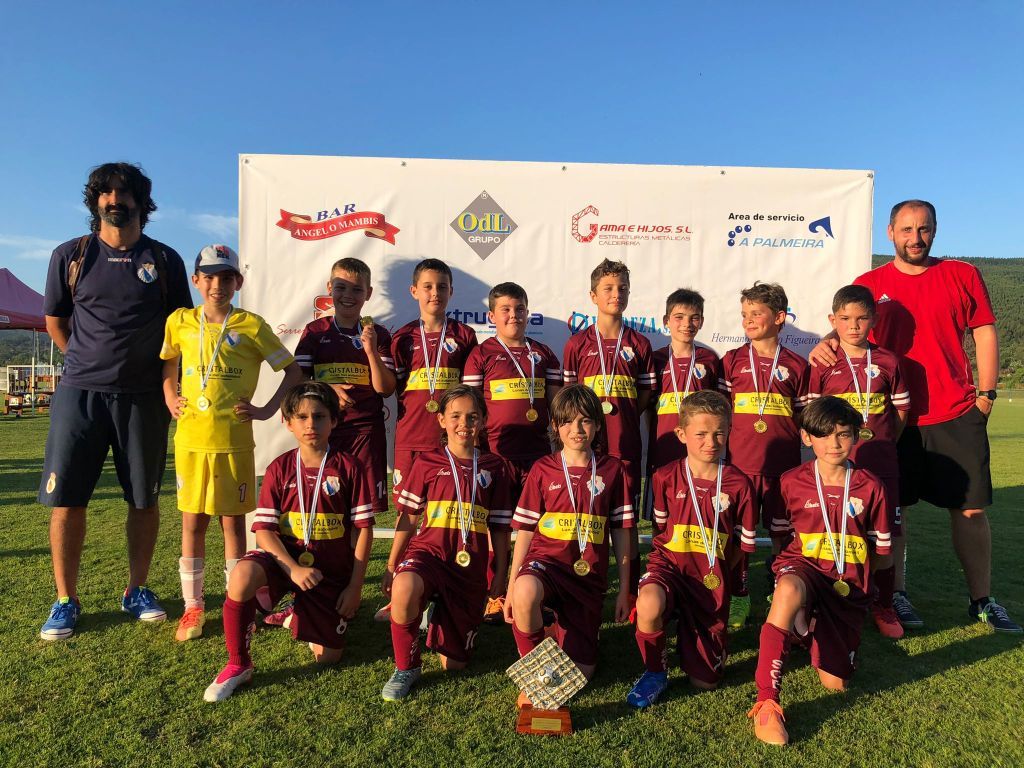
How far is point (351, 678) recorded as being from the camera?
3162mm

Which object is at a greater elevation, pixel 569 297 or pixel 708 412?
pixel 569 297

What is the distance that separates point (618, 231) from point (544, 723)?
3936 mm

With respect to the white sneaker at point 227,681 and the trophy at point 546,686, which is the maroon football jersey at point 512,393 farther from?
the white sneaker at point 227,681

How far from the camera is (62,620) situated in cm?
362

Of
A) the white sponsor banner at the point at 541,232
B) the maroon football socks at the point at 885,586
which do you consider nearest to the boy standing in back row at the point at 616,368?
the white sponsor banner at the point at 541,232

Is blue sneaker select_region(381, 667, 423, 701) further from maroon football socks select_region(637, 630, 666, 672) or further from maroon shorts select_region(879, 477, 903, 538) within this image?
maroon shorts select_region(879, 477, 903, 538)

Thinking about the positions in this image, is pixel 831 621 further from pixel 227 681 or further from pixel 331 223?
pixel 331 223

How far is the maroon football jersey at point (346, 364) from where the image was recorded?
415 cm

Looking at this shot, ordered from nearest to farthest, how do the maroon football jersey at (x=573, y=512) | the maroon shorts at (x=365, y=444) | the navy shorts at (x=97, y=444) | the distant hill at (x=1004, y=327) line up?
the maroon football jersey at (x=573, y=512)
the navy shorts at (x=97, y=444)
the maroon shorts at (x=365, y=444)
the distant hill at (x=1004, y=327)

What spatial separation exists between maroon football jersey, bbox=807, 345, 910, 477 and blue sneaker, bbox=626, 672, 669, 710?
1.95 m

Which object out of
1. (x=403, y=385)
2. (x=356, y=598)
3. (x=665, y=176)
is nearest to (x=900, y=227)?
(x=665, y=176)

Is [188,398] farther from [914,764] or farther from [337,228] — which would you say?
[914,764]

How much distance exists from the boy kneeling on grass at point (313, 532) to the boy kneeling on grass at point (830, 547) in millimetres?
2240

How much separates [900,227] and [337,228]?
4389mm
